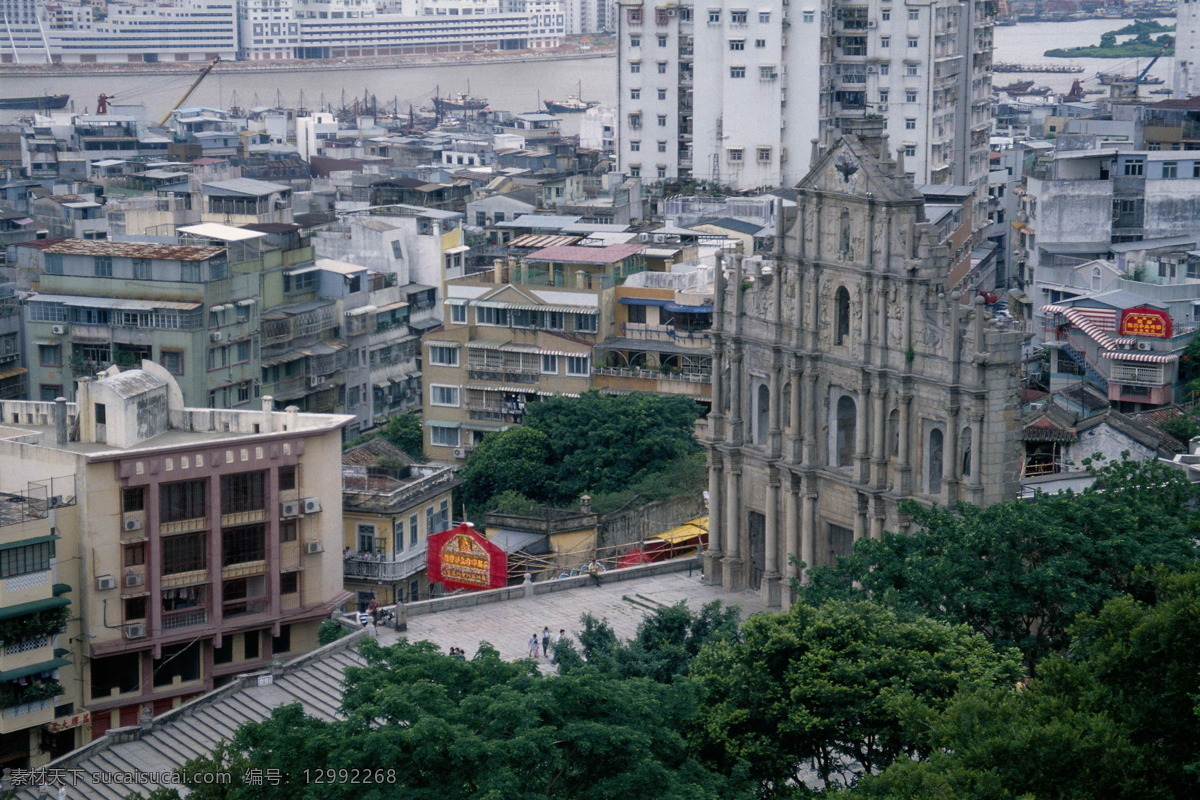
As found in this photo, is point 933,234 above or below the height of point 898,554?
above

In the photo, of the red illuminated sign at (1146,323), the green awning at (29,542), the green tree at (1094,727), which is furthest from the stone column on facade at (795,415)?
the red illuminated sign at (1146,323)

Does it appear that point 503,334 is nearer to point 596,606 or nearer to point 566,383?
point 566,383

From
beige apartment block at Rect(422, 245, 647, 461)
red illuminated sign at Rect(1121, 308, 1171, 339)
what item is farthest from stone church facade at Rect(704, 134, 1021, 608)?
beige apartment block at Rect(422, 245, 647, 461)

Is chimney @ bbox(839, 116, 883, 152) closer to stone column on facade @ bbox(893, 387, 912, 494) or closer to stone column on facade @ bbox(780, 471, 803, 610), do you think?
stone column on facade @ bbox(893, 387, 912, 494)

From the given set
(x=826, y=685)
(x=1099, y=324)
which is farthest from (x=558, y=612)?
(x=1099, y=324)

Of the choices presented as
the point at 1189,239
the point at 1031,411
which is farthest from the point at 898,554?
the point at 1189,239

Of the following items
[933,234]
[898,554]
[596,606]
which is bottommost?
[596,606]

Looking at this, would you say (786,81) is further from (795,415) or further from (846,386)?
(846,386)

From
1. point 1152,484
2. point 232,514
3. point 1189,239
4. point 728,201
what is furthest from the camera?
point 728,201
